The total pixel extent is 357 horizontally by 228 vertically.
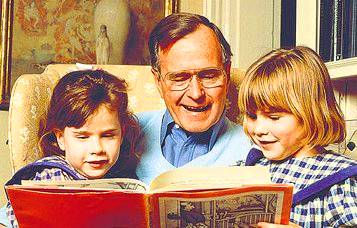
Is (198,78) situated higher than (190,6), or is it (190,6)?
(190,6)

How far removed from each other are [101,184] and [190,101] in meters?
0.59

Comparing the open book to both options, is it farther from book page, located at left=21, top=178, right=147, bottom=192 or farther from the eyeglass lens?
the eyeglass lens

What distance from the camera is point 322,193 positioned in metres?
1.43

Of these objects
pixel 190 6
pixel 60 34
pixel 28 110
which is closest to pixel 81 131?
pixel 28 110

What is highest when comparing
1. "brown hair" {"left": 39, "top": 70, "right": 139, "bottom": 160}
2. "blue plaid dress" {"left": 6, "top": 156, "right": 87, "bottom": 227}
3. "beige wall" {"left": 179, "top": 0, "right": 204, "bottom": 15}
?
"beige wall" {"left": 179, "top": 0, "right": 204, "bottom": 15}

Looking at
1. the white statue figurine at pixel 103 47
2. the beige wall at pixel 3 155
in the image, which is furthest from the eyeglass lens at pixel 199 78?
the beige wall at pixel 3 155

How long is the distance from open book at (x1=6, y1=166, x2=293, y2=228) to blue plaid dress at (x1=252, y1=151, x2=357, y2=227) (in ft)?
0.78

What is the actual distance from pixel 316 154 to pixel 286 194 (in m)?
0.40

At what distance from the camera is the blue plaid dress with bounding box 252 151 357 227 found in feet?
4.54

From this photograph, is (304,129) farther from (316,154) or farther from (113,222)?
(113,222)

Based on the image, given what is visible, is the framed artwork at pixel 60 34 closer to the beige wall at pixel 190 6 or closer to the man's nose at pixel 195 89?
the beige wall at pixel 190 6

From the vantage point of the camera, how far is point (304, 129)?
1.51 meters

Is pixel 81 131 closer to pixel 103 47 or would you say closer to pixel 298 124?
pixel 298 124

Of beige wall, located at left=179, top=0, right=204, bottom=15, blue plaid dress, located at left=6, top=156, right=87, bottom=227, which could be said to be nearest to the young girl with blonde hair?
blue plaid dress, located at left=6, top=156, right=87, bottom=227
